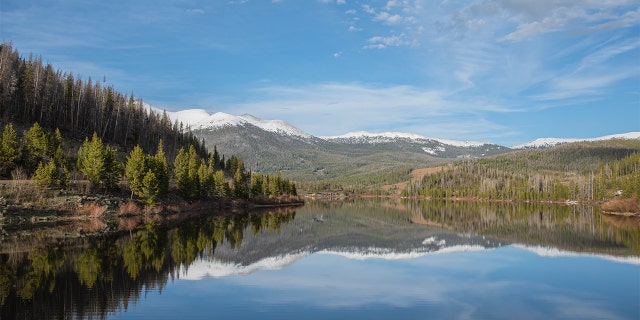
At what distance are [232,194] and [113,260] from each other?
8184 cm

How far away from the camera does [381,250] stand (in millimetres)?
45594

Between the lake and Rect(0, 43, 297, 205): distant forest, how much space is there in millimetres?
21532

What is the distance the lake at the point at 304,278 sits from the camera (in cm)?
2053

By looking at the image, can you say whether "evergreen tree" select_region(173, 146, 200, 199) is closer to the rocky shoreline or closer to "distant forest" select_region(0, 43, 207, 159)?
the rocky shoreline

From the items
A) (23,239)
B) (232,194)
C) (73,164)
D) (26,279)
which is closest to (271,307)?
(26,279)

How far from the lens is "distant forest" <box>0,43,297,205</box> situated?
67.6m

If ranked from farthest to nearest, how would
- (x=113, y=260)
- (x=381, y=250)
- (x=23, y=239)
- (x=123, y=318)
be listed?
(x=381, y=250) → (x=23, y=239) → (x=113, y=260) → (x=123, y=318)

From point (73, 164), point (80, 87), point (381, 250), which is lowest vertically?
point (381, 250)

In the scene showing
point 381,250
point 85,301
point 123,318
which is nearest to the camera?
point 123,318

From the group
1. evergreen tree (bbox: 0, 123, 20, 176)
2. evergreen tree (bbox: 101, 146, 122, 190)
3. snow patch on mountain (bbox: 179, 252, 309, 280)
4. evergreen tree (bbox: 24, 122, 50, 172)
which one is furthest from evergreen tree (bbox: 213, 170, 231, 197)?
snow patch on mountain (bbox: 179, 252, 309, 280)

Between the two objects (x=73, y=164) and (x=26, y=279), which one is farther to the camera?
(x=73, y=164)

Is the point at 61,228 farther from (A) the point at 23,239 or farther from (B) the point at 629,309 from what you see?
(B) the point at 629,309

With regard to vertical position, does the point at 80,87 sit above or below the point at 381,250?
above

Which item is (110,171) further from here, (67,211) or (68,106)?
(68,106)
